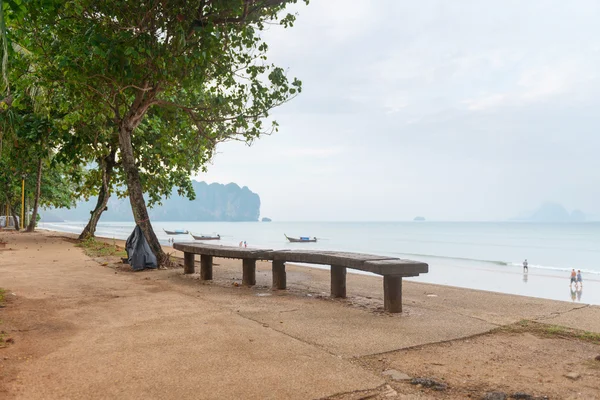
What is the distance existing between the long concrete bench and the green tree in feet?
8.25

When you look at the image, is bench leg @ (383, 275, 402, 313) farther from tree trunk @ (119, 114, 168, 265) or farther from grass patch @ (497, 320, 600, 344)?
tree trunk @ (119, 114, 168, 265)

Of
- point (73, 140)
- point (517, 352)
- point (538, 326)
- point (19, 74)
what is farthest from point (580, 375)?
point (73, 140)

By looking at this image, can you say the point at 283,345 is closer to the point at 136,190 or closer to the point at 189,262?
the point at 189,262

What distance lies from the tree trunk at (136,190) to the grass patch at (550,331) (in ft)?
25.7

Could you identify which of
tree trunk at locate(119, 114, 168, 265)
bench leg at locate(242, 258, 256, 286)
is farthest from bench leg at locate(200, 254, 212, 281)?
tree trunk at locate(119, 114, 168, 265)

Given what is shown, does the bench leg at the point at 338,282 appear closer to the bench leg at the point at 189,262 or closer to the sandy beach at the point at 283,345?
the sandy beach at the point at 283,345

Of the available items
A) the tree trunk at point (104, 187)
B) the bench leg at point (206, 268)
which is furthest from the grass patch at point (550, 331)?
the tree trunk at point (104, 187)

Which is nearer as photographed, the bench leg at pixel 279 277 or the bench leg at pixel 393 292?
the bench leg at pixel 393 292

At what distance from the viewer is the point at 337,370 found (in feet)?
11.6

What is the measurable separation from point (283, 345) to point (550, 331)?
303 cm

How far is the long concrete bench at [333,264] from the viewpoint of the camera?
5715 mm

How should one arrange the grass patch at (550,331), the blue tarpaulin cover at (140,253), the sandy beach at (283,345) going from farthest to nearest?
the blue tarpaulin cover at (140,253), the grass patch at (550,331), the sandy beach at (283,345)

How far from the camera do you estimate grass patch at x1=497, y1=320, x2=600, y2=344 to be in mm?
4738

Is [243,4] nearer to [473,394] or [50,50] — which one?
[50,50]
